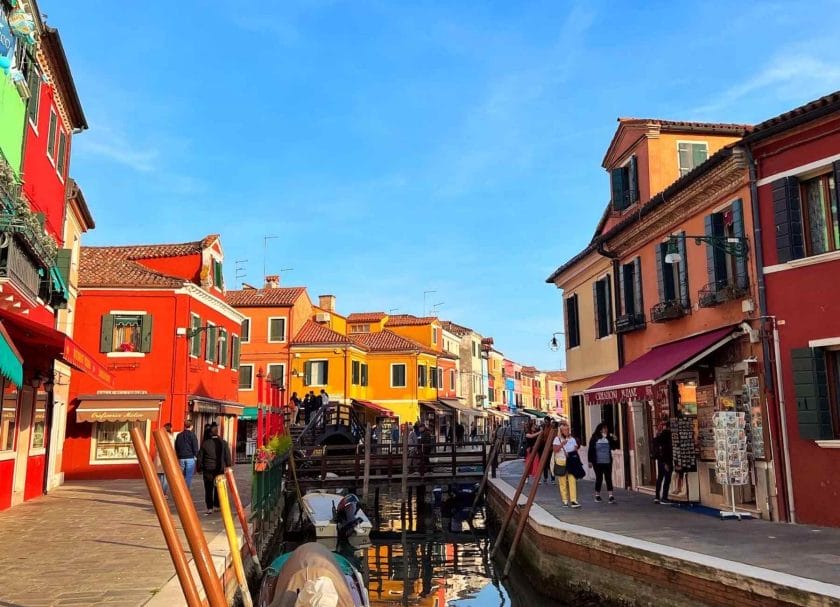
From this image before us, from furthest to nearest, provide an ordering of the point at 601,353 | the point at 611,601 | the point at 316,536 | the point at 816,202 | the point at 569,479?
the point at 601,353 → the point at 316,536 → the point at 569,479 → the point at 816,202 → the point at 611,601

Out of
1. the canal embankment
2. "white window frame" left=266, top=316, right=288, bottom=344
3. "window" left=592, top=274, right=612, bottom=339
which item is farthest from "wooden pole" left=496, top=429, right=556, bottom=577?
"white window frame" left=266, top=316, right=288, bottom=344

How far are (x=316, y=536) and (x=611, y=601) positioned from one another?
903cm

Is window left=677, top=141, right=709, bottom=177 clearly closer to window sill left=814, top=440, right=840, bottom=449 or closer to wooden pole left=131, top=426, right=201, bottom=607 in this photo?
window sill left=814, top=440, right=840, bottom=449

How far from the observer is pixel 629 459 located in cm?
1659

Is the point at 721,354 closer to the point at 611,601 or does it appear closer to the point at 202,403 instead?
the point at 611,601

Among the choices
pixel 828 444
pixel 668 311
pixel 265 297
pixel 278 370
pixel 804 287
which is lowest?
pixel 828 444

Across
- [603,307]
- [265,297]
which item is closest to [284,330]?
[265,297]

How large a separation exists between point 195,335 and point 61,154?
9186 millimetres

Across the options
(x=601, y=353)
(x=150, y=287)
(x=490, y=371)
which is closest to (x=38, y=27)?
(x=150, y=287)

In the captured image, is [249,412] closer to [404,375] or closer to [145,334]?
[145,334]

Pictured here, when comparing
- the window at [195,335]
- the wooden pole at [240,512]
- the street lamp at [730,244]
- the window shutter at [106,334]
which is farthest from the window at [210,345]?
the street lamp at [730,244]

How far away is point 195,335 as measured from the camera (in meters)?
23.9

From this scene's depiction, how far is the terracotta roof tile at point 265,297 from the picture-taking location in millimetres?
39406

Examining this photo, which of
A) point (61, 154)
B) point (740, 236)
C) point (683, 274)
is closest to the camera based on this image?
point (740, 236)
